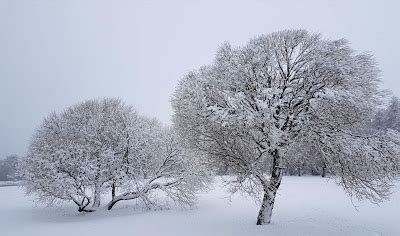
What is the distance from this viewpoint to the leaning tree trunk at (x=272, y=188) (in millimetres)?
17391

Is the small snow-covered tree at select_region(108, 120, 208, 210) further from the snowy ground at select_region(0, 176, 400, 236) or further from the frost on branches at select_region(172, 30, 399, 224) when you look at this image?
the frost on branches at select_region(172, 30, 399, 224)

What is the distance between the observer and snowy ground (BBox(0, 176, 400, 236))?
18328 millimetres

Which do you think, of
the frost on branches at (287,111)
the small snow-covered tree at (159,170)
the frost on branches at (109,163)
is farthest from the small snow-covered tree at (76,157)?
the frost on branches at (287,111)

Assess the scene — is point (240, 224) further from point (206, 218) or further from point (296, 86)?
point (296, 86)

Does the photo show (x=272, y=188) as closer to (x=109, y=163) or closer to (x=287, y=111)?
(x=287, y=111)

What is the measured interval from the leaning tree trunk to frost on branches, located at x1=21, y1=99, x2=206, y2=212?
28.2 feet

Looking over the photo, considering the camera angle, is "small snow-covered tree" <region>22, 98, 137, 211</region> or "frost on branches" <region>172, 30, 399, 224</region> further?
"small snow-covered tree" <region>22, 98, 137, 211</region>

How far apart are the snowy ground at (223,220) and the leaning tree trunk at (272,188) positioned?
56cm

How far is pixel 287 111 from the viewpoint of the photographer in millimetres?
17344

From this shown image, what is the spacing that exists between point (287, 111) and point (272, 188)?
402 centimetres

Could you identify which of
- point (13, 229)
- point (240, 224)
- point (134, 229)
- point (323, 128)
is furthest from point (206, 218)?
point (13, 229)

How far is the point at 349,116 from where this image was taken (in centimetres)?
1709

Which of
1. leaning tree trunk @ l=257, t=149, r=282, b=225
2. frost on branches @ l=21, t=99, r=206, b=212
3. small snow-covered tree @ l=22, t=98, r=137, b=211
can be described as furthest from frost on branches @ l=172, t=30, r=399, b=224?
small snow-covered tree @ l=22, t=98, r=137, b=211

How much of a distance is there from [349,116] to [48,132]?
2690 centimetres
